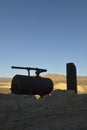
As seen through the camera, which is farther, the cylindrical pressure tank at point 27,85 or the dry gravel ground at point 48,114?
the cylindrical pressure tank at point 27,85

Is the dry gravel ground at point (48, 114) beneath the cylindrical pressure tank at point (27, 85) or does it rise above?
beneath

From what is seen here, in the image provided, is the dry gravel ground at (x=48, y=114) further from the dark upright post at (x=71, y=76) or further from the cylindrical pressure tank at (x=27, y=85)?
the cylindrical pressure tank at (x=27, y=85)

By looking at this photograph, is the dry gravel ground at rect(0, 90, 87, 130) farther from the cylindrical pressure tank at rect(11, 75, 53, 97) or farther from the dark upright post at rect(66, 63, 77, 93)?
the cylindrical pressure tank at rect(11, 75, 53, 97)

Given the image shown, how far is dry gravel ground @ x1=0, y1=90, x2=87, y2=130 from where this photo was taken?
376 inches

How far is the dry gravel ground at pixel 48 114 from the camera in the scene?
31.3ft

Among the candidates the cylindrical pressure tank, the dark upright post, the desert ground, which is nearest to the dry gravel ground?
the desert ground

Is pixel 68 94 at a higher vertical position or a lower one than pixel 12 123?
higher

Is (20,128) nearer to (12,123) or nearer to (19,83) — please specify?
(12,123)

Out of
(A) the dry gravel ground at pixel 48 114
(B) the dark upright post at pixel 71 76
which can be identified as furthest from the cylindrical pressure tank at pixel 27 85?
(A) the dry gravel ground at pixel 48 114

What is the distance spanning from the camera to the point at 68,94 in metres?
11.4

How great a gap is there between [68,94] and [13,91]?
7821 mm

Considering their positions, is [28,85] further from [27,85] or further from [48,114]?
[48,114]

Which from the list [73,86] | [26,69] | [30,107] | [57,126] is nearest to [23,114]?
[30,107]

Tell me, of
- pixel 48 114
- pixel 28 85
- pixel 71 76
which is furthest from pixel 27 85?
pixel 48 114
